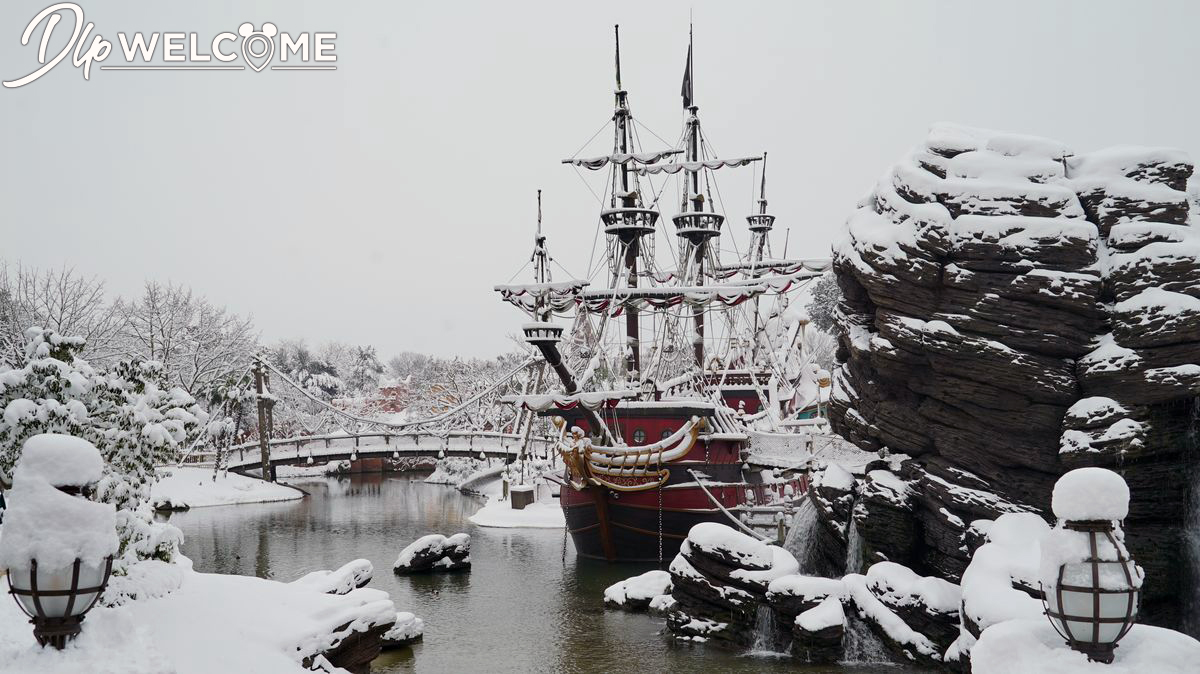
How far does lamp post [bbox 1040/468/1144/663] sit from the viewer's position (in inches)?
284

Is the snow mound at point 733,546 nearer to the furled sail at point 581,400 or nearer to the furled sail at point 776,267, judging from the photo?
the furled sail at point 581,400

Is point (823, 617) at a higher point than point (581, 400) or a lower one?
lower

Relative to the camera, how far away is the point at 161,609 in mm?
10539

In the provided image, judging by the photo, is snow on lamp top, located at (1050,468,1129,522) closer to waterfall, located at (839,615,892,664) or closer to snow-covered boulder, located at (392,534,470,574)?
waterfall, located at (839,615,892,664)

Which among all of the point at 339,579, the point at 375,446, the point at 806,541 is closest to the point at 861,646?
the point at 806,541

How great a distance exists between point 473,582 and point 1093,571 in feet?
53.3

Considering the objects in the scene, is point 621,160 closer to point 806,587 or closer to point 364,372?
point 806,587

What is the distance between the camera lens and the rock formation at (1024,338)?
12211mm

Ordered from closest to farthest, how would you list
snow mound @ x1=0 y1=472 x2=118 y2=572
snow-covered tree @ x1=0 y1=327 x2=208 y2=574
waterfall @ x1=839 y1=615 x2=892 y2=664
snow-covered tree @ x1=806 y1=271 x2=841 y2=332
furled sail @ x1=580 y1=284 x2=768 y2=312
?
snow mound @ x1=0 y1=472 x2=118 y2=572
snow-covered tree @ x1=0 y1=327 x2=208 y2=574
waterfall @ x1=839 y1=615 x2=892 y2=664
furled sail @ x1=580 y1=284 x2=768 y2=312
snow-covered tree @ x1=806 y1=271 x2=841 y2=332

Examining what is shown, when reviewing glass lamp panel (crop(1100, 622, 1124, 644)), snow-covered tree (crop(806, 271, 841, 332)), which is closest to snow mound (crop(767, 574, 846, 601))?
glass lamp panel (crop(1100, 622, 1124, 644))

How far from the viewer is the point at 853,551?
16.3 m

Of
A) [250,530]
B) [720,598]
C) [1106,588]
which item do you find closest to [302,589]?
[720,598]

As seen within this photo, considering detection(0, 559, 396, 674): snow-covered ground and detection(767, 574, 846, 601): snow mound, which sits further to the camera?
detection(767, 574, 846, 601): snow mound

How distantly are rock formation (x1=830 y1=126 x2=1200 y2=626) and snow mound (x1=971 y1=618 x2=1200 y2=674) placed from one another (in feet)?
16.9
